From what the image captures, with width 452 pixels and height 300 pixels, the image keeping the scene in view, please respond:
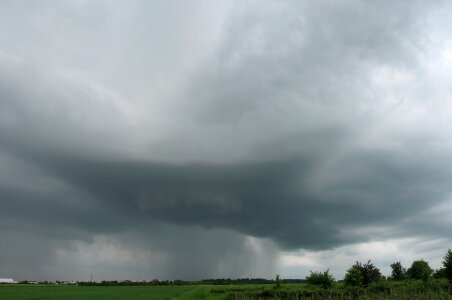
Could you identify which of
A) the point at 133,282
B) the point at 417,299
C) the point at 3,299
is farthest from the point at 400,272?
the point at 133,282

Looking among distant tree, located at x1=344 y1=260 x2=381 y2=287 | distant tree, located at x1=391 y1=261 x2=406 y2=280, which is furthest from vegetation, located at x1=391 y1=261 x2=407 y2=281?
distant tree, located at x1=344 y1=260 x2=381 y2=287

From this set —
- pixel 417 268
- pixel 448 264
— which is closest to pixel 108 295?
pixel 448 264

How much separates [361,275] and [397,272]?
43381 millimetres

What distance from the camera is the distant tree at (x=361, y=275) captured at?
64188mm

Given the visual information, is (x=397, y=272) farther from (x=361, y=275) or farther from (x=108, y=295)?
(x=108, y=295)

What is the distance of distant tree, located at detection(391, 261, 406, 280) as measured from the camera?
3993 inches

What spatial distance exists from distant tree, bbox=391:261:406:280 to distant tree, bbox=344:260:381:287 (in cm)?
3997

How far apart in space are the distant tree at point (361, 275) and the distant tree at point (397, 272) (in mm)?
39971

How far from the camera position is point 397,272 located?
102125 mm

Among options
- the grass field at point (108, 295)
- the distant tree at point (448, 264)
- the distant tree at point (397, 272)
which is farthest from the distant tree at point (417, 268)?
the grass field at point (108, 295)

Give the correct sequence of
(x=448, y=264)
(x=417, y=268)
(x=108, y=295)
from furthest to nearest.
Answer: (x=417, y=268), (x=108, y=295), (x=448, y=264)

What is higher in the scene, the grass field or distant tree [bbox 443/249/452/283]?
distant tree [bbox 443/249/452/283]

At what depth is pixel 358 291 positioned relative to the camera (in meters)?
58.6

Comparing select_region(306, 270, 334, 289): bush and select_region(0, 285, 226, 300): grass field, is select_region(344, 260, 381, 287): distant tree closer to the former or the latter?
select_region(306, 270, 334, 289): bush
